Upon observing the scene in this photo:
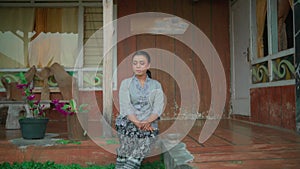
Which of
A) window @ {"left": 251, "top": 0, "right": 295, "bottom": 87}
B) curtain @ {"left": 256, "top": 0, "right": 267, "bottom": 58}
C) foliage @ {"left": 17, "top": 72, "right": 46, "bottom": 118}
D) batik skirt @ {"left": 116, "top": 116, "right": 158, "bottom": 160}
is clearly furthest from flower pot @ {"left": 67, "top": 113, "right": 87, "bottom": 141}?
curtain @ {"left": 256, "top": 0, "right": 267, "bottom": 58}

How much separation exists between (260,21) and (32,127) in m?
2.98

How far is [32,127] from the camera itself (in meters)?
3.06

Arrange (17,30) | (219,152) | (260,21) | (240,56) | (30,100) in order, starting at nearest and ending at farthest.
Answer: (219,152), (30,100), (260,21), (240,56), (17,30)

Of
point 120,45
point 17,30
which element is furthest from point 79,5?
point 17,30

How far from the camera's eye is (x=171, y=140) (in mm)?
2789

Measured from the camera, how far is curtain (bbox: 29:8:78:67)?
5285 millimetres

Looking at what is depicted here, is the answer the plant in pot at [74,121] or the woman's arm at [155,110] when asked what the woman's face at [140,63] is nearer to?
the woman's arm at [155,110]

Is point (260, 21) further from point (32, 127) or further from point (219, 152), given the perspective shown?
point (32, 127)

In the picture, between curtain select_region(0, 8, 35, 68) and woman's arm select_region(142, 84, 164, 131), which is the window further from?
curtain select_region(0, 8, 35, 68)

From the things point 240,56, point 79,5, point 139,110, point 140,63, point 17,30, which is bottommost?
point 139,110

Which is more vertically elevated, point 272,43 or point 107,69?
point 272,43

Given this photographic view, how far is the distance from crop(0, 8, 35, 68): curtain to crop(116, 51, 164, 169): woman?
135 inches

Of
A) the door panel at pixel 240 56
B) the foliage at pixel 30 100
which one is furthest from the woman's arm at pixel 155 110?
the door panel at pixel 240 56

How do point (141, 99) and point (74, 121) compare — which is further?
point (74, 121)
